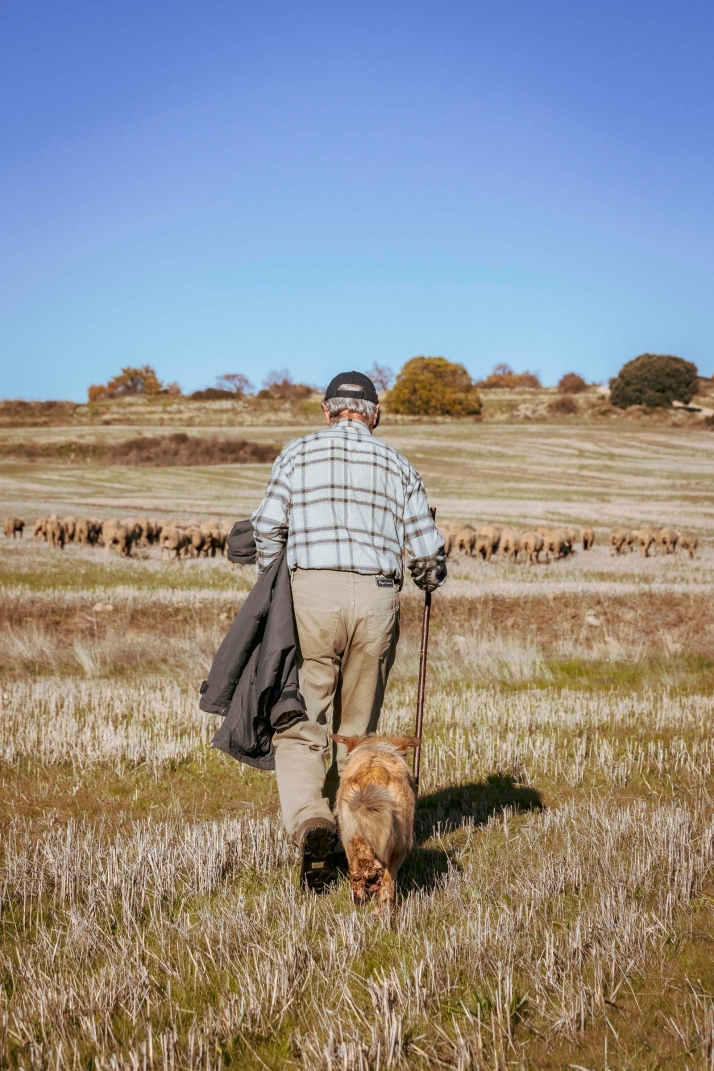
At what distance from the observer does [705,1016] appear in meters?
2.70

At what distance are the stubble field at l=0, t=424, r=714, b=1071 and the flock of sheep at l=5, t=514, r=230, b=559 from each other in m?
9.88

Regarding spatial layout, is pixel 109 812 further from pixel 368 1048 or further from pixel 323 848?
pixel 368 1048

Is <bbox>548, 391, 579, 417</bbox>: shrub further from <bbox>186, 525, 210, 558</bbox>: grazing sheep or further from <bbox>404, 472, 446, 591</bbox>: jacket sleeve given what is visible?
<bbox>404, 472, 446, 591</bbox>: jacket sleeve

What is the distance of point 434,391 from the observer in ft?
250

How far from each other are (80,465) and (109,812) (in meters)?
47.1

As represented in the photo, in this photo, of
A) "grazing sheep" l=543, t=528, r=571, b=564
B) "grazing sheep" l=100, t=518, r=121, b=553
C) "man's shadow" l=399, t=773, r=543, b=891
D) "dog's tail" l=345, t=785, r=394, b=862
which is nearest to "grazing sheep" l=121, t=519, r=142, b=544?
"grazing sheep" l=100, t=518, r=121, b=553

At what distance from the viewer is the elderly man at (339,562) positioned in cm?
403

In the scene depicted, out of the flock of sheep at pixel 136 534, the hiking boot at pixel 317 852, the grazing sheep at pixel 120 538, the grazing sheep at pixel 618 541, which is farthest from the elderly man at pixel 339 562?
the grazing sheep at pixel 618 541

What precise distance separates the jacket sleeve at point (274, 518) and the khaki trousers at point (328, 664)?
0.17 meters

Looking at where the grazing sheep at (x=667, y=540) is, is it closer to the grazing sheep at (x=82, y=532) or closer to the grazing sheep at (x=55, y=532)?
the grazing sheep at (x=82, y=532)

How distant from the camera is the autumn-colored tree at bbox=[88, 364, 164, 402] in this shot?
318 feet

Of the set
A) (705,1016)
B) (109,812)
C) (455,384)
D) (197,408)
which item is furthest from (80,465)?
(705,1016)

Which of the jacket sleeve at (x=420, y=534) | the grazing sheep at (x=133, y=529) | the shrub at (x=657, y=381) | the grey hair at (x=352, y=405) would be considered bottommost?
Answer: the grazing sheep at (x=133, y=529)

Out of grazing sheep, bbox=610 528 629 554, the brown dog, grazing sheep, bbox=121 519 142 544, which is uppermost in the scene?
the brown dog
